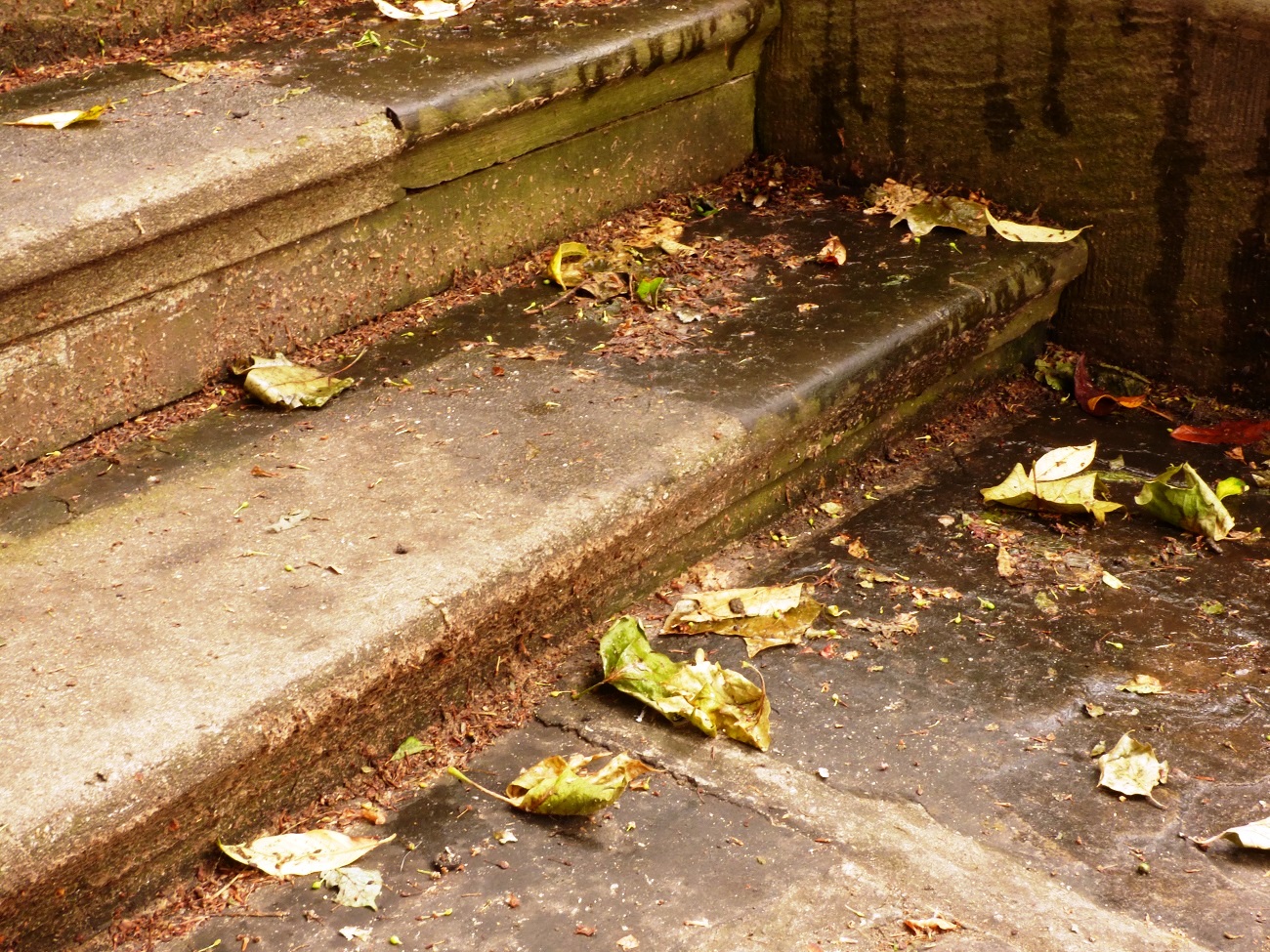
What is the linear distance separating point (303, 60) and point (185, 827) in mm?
1900

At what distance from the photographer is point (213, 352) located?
250 cm

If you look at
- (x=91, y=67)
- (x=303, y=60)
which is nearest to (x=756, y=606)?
(x=303, y=60)

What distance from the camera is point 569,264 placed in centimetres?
299

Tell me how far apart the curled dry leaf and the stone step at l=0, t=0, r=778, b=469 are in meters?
1.45

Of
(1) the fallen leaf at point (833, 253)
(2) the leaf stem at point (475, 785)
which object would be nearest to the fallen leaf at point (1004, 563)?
(1) the fallen leaf at point (833, 253)

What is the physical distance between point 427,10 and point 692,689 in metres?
2.08

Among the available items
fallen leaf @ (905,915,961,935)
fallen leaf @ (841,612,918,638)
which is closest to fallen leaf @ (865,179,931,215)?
fallen leaf @ (841,612,918,638)

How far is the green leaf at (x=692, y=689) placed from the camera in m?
2.01

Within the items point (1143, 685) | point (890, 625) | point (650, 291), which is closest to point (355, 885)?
point (890, 625)

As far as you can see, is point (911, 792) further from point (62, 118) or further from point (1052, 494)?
point (62, 118)

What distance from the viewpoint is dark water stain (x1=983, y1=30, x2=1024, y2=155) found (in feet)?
10.1

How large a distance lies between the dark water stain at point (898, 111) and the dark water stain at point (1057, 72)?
0.36 m

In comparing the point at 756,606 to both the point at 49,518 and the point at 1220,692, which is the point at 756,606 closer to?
the point at 1220,692

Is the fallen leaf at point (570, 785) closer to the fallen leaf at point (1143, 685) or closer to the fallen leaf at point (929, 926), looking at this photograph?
the fallen leaf at point (929, 926)
